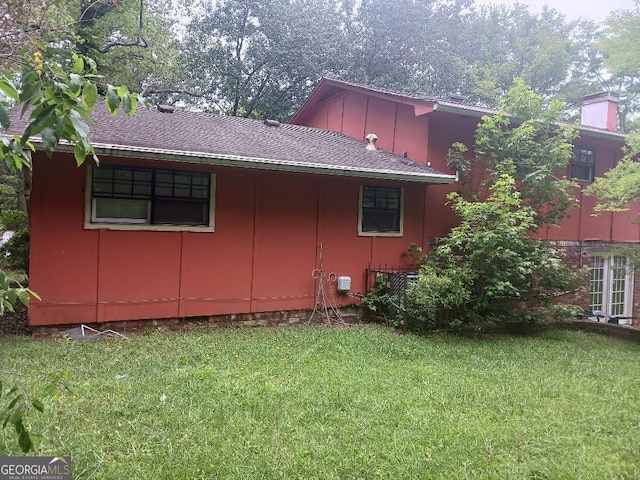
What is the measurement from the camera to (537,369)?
5715 mm

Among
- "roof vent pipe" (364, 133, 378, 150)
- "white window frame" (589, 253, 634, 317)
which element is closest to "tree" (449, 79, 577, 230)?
"roof vent pipe" (364, 133, 378, 150)

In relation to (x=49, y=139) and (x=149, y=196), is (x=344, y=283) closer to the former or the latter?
(x=149, y=196)

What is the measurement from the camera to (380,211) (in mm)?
9164

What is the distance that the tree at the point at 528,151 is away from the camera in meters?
8.63

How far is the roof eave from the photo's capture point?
6.12 meters

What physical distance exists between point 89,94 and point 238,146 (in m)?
6.50

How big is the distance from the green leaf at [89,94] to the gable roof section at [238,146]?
3964mm

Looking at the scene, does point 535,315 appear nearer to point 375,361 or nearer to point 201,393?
point 375,361

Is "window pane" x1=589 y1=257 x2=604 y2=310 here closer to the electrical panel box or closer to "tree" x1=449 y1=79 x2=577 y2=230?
"tree" x1=449 y1=79 x2=577 y2=230

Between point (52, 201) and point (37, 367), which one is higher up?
point (52, 201)

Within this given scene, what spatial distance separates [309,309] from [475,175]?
4.54 meters

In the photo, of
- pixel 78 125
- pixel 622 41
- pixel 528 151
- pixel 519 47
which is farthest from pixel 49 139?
pixel 519 47

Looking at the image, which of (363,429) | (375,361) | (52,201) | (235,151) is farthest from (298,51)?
(363,429)

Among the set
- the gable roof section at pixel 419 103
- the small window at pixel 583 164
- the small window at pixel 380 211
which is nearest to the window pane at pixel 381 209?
the small window at pixel 380 211
